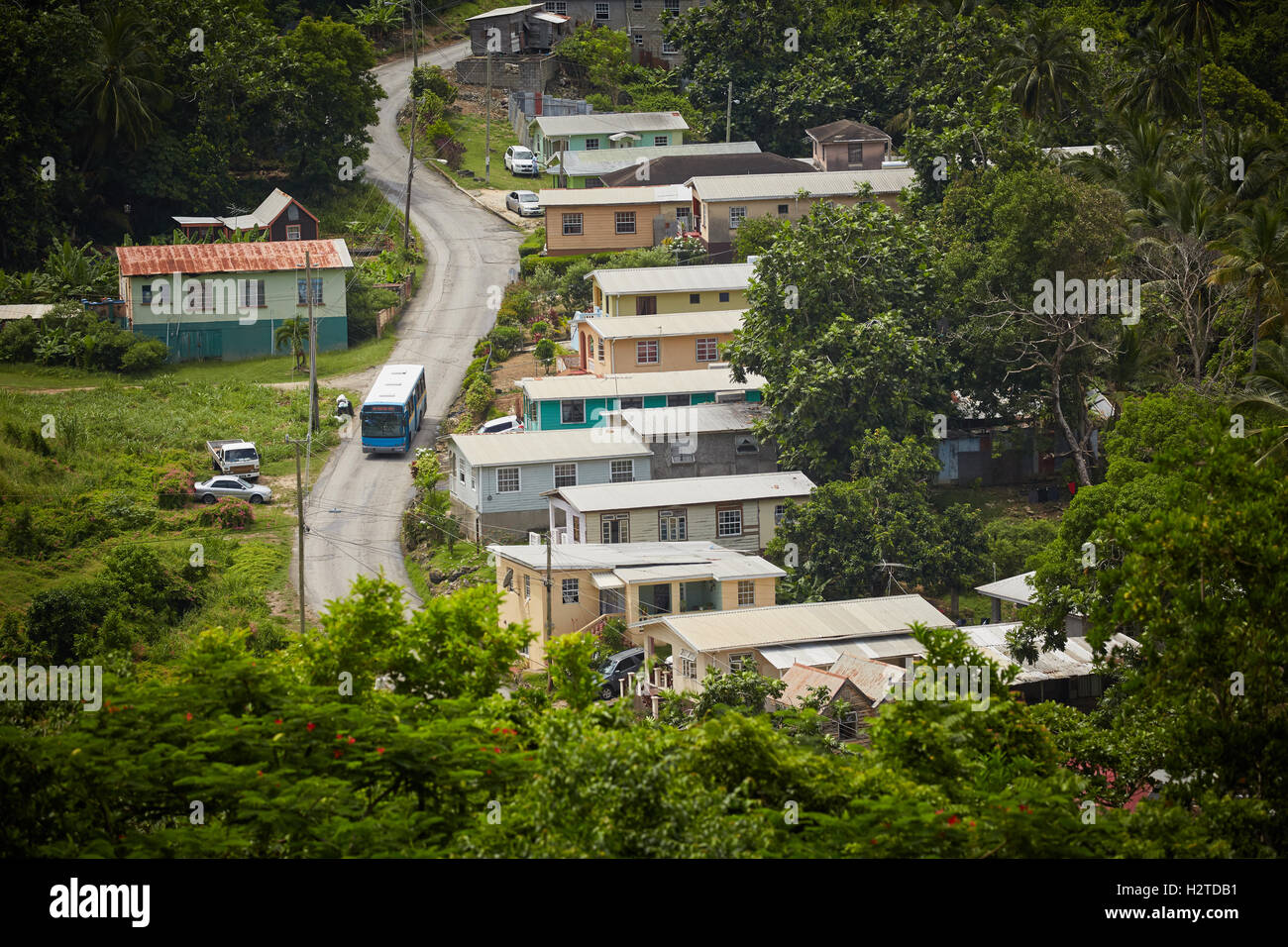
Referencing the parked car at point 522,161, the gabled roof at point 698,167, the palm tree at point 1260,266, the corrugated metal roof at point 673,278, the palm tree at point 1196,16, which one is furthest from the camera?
the parked car at point 522,161

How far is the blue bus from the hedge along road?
0.54 metres

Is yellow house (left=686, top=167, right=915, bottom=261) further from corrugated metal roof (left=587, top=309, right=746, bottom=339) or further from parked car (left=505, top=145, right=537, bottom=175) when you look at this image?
parked car (left=505, top=145, right=537, bottom=175)

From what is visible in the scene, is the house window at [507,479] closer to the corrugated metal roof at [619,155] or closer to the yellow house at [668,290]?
the yellow house at [668,290]

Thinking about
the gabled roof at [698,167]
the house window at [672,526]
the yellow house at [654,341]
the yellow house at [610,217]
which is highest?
the gabled roof at [698,167]

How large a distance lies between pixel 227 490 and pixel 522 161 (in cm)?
4105

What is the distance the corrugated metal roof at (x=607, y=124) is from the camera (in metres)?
87.2

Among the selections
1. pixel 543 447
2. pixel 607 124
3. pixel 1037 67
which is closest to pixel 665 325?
pixel 543 447

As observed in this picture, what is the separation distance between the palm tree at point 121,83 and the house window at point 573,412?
30836 mm

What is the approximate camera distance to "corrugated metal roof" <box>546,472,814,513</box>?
50.6 metres

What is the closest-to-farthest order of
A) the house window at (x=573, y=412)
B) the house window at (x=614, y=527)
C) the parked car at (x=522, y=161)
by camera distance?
the house window at (x=614, y=527), the house window at (x=573, y=412), the parked car at (x=522, y=161)

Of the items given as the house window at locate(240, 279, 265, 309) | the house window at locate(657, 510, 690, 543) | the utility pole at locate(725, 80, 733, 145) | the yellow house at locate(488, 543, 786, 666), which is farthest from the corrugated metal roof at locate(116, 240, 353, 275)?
the utility pole at locate(725, 80, 733, 145)

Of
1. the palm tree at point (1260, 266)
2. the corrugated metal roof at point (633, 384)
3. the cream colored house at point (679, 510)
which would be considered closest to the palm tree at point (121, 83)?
the corrugated metal roof at point (633, 384)

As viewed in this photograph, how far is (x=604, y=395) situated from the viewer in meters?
58.4

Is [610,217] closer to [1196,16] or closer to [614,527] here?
[1196,16]
